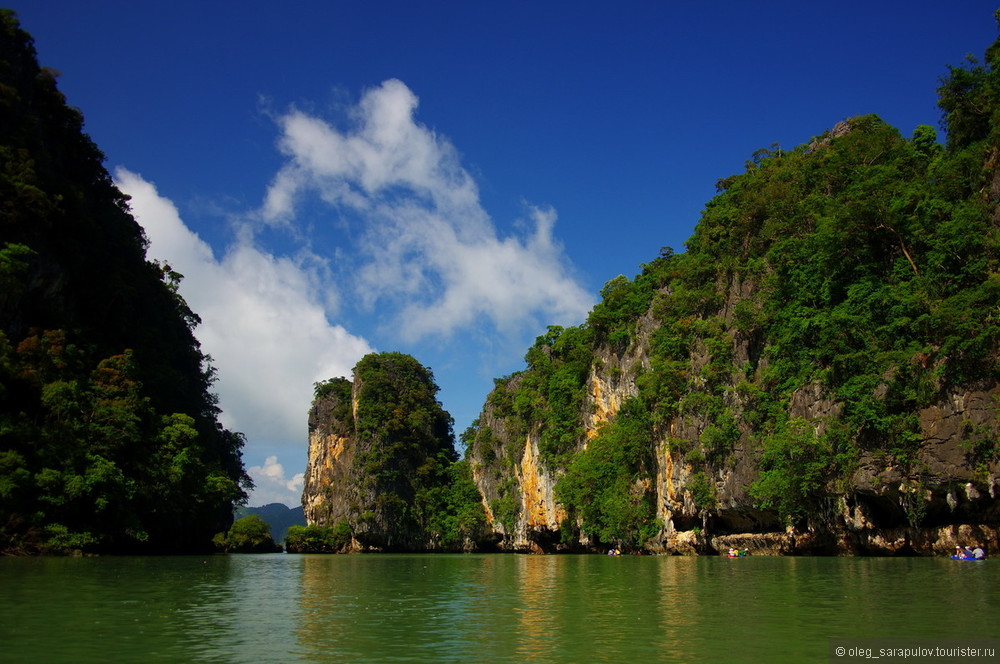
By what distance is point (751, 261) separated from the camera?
36.7 metres

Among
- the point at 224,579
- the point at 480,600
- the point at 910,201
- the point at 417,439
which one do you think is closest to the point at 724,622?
the point at 480,600

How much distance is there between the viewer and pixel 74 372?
33062 millimetres

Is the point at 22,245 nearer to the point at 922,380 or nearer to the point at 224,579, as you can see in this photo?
the point at 224,579

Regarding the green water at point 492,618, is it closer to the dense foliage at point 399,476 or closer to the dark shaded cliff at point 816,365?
the dark shaded cliff at point 816,365

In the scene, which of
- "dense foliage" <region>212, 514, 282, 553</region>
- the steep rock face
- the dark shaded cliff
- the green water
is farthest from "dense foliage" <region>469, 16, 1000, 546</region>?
"dense foliage" <region>212, 514, 282, 553</region>

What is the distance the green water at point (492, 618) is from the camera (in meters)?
7.93

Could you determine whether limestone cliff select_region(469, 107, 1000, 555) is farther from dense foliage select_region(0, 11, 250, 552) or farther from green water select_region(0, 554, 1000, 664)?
dense foliage select_region(0, 11, 250, 552)

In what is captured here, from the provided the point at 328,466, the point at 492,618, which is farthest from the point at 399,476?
the point at 492,618

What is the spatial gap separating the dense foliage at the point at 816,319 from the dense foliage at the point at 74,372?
24701 millimetres

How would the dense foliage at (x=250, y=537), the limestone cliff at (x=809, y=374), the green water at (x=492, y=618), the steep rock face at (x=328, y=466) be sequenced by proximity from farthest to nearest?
the steep rock face at (x=328, y=466) < the dense foliage at (x=250, y=537) < the limestone cliff at (x=809, y=374) < the green water at (x=492, y=618)

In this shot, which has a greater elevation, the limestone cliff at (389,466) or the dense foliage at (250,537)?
the limestone cliff at (389,466)

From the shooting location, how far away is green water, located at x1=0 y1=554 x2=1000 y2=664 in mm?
7930

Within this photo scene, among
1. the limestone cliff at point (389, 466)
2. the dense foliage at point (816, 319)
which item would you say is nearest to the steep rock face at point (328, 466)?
the limestone cliff at point (389, 466)

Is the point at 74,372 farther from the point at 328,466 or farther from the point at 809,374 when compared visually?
the point at 328,466
